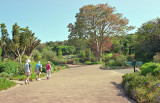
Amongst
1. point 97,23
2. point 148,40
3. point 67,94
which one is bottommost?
point 67,94

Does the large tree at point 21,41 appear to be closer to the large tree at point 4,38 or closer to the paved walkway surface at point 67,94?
the large tree at point 4,38

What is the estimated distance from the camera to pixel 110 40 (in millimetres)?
29359

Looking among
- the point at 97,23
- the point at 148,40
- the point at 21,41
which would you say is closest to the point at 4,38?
the point at 21,41

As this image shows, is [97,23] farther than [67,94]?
Yes

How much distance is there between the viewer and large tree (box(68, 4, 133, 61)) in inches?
1000

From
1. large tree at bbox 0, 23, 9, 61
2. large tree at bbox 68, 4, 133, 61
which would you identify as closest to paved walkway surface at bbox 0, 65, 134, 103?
large tree at bbox 0, 23, 9, 61

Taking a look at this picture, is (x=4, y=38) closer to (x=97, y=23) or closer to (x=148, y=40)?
(x=97, y=23)

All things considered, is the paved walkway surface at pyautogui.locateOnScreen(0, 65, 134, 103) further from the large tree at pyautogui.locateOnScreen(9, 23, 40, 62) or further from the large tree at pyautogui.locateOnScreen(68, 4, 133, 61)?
the large tree at pyautogui.locateOnScreen(68, 4, 133, 61)

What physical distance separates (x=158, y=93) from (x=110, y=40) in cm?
2625

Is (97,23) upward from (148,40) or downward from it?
upward

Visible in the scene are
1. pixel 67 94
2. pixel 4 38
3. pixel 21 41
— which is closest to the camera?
pixel 67 94

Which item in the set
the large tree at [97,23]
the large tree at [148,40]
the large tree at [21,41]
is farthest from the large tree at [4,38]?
the large tree at [148,40]

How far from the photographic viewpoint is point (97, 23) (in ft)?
84.5

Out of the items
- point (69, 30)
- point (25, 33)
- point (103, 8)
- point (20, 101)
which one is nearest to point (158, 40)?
point (103, 8)
